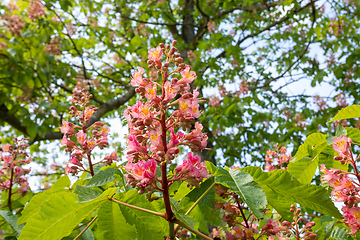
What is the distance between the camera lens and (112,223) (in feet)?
2.99

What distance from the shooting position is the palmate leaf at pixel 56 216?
2.68 feet

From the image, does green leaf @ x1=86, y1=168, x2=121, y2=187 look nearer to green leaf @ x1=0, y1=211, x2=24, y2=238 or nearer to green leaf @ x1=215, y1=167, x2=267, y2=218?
green leaf @ x1=215, y1=167, x2=267, y2=218

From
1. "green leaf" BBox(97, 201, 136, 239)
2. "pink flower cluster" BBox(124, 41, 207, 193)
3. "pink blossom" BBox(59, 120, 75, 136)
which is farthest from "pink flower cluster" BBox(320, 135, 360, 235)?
"pink blossom" BBox(59, 120, 75, 136)

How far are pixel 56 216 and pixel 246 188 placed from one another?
2.03ft

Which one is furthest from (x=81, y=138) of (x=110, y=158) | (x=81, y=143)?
(x=110, y=158)

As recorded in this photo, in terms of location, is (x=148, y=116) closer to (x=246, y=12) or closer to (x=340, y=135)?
(x=340, y=135)

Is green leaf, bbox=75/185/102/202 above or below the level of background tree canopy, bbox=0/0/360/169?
below

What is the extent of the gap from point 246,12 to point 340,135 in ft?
18.2

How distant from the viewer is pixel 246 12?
19.8ft

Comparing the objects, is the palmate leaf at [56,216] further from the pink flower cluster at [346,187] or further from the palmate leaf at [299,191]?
the pink flower cluster at [346,187]

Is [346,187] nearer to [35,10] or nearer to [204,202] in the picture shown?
[204,202]

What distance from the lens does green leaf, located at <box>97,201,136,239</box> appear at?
35.4 inches

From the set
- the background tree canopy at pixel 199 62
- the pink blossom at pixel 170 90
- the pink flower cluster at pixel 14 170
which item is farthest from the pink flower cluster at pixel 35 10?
the pink blossom at pixel 170 90

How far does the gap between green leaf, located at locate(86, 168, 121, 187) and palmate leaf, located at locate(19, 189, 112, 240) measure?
0.15m
